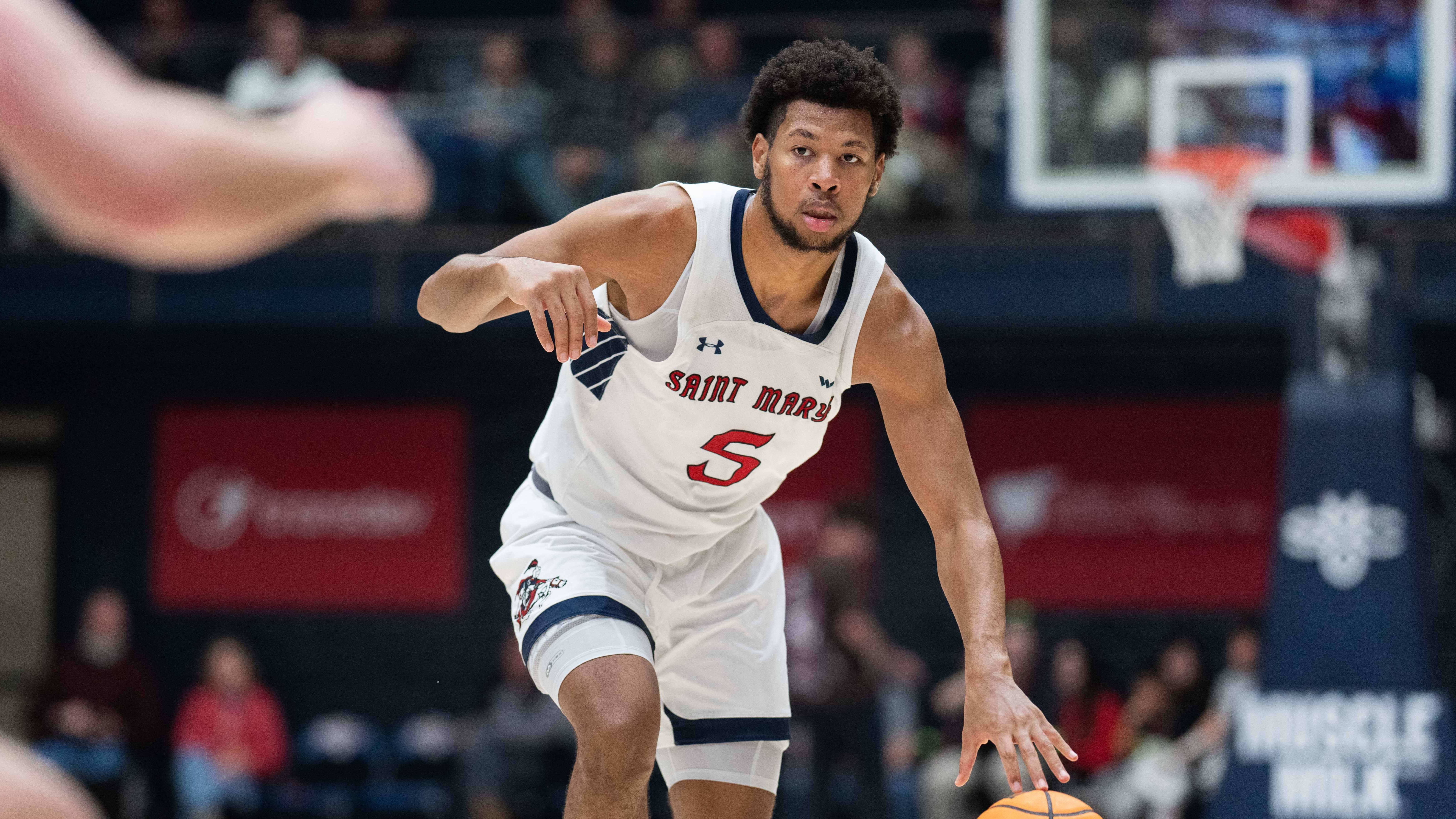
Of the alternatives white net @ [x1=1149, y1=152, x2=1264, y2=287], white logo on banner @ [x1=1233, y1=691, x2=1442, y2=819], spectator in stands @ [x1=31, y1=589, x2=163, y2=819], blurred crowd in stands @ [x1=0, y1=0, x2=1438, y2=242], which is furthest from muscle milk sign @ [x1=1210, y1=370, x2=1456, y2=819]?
spectator in stands @ [x1=31, y1=589, x2=163, y2=819]

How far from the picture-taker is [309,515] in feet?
47.5

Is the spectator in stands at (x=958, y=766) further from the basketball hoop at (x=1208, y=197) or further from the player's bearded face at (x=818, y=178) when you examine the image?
the player's bearded face at (x=818, y=178)

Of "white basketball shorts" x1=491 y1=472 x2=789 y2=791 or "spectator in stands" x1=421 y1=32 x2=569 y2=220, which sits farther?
"spectator in stands" x1=421 y1=32 x2=569 y2=220

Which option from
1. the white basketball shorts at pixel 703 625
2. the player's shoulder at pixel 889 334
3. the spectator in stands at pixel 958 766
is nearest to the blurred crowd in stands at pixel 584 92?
the spectator in stands at pixel 958 766

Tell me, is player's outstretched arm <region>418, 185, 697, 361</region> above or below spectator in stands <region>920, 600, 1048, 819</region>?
above

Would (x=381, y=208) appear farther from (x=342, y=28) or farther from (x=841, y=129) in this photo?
(x=342, y=28)

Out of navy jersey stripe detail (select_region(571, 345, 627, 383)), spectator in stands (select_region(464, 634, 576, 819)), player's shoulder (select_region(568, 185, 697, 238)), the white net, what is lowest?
spectator in stands (select_region(464, 634, 576, 819))

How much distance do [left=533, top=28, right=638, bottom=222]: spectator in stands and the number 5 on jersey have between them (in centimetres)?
822

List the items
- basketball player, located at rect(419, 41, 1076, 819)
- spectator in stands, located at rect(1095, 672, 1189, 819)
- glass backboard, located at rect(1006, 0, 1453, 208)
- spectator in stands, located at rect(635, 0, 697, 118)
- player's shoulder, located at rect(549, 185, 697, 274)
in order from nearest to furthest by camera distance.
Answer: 1. basketball player, located at rect(419, 41, 1076, 819)
2. player's shoulder, located at rect(549, 185, 697, 274)
3. glass backboard, located at rect(1006, 0, 1453, 208)
4. spectator in stands, located at rect(1095, 672, 1189, 819)
5. spectator in stands, located at rect(635, 0, 697, 118)

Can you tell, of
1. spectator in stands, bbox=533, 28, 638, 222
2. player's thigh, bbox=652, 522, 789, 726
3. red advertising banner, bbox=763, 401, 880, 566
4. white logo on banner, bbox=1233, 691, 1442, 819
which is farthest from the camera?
red advertising banner, bbox=763, 401, 880, 566

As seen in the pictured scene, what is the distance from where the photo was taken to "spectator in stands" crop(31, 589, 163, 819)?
11688 millimetres

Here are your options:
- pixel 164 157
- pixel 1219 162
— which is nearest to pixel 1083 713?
pixel 1219 162

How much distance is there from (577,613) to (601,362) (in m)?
0.71

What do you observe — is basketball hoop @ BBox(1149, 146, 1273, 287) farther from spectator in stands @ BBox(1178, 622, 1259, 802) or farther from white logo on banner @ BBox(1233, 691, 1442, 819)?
spectator in stands @ BBox(1178, 622, 1259, 802)
